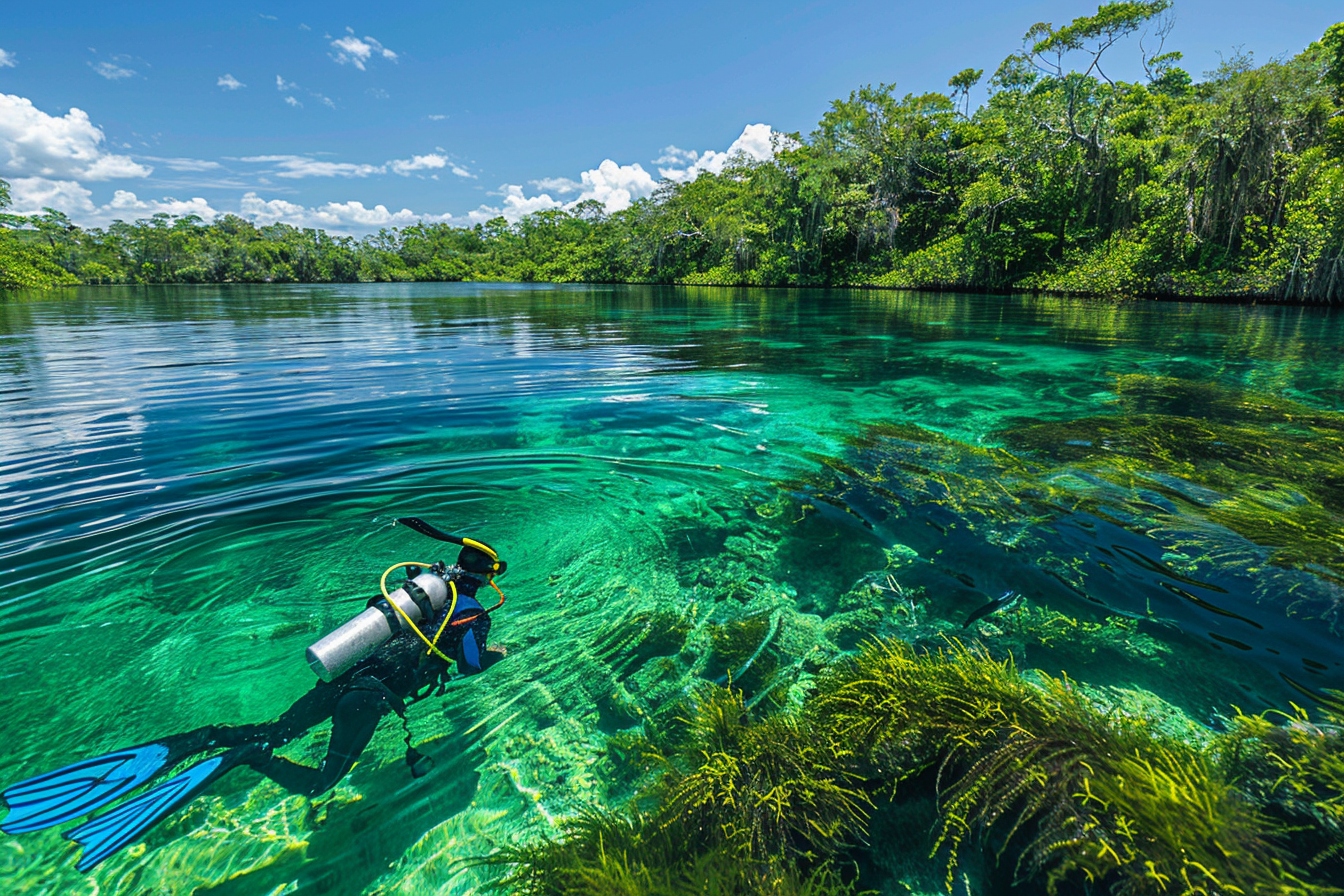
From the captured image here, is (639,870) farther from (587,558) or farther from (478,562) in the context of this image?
(587,558)

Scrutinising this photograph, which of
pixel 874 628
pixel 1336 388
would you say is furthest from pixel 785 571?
pixel 1336 388

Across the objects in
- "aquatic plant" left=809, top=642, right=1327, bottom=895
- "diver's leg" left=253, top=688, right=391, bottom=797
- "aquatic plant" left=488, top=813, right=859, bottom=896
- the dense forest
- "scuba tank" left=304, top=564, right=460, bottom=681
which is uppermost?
the dense forest

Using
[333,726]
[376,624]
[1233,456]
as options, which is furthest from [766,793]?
[1233,456]

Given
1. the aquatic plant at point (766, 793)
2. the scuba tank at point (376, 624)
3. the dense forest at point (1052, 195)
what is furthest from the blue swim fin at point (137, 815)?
the dense forest at point (1052, 195)

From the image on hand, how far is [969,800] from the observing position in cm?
211

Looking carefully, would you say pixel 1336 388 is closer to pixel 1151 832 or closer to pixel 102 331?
pixel 1151 832

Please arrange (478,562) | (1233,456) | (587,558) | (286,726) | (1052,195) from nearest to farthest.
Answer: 1. (286,726)
2. (478,562)
3. (587,558)
4. (1233,456)
5. (1052,195)

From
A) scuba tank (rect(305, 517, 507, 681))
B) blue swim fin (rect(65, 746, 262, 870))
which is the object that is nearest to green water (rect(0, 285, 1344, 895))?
blue swim fin (rect(65, 746, 262, 870))

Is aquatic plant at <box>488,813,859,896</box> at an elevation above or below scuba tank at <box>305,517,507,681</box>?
below

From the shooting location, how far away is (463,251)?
411 feet

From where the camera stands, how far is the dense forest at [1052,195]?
22719 millimetres

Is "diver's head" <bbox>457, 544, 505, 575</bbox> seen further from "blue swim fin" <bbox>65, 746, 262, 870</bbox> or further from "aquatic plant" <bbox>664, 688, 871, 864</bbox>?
"aquatic plant" <bbox>664, 688, 871, 864</bbox>

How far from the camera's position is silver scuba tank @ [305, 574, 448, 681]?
8.65ft

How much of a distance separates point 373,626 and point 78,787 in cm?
124
